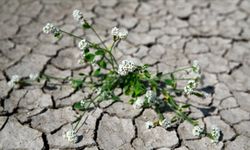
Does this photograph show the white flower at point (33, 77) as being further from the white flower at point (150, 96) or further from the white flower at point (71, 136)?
the white flower at point (150, 96)

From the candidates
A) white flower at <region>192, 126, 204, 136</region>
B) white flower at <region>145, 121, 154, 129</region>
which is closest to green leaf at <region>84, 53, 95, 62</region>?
white flower at <region>145, 121, 154, 129</region>

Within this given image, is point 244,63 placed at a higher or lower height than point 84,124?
higher

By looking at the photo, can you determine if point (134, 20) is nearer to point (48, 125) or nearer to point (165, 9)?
point (165, 9)

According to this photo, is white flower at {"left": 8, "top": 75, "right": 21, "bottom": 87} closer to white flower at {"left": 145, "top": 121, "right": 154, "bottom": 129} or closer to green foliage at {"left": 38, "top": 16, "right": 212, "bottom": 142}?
green foliage at {"left": 38, "top": 16, "right": 212, "bottom": 142}

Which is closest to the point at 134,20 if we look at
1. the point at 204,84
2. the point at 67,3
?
the point at 67,3

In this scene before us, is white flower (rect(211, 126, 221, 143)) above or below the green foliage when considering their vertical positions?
below

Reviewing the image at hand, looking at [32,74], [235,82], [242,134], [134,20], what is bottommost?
[242,134]
